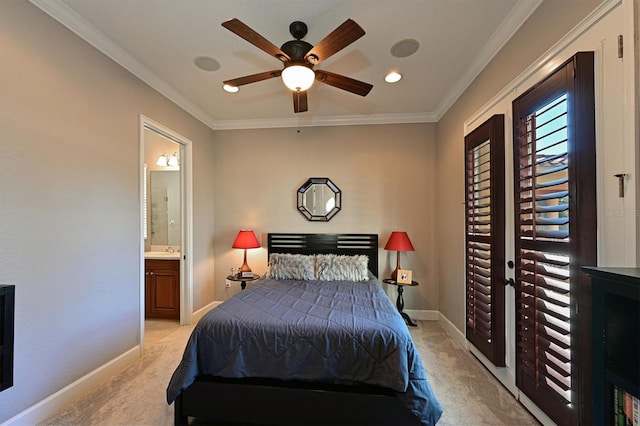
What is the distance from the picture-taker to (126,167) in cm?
268

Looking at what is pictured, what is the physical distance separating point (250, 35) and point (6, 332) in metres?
2.14

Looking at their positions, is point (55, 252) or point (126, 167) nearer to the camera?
point (55, 252)

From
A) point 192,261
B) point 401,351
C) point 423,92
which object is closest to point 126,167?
point 192,261

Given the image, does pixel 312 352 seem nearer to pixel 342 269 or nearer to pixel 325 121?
pixel 342 269

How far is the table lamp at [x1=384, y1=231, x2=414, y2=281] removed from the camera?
144 inches

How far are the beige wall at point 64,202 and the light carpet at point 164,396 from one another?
0.80 ft

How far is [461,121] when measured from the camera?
124 inches

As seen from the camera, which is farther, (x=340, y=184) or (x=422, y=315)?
(x=340, y=184)

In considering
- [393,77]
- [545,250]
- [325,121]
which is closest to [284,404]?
[545,250]

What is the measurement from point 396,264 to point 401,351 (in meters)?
2.30

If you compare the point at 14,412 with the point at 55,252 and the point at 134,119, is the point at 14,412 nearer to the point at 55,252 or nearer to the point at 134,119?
the point at 55,252

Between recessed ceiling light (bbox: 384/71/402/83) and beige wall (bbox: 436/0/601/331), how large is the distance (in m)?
0.78

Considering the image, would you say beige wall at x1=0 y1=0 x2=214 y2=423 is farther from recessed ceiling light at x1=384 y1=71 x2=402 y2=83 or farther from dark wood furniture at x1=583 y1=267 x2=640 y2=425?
dark wood furniture at x1=583 y1=267 x2=640 y2=425

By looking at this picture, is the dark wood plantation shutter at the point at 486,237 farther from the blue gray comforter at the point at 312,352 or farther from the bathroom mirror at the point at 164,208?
the bathroom mirror at the point at 164,208
